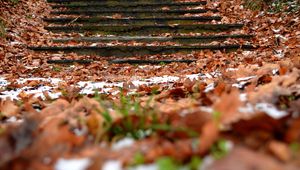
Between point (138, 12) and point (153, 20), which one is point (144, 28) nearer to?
point (153, 20)

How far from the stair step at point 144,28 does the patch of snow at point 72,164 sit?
6.48 metres

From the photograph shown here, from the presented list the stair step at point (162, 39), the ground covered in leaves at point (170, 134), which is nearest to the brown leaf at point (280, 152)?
the ground covered in leaves at point (170, 134)

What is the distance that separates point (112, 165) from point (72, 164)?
4.1 inches

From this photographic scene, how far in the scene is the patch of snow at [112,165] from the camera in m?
1.02

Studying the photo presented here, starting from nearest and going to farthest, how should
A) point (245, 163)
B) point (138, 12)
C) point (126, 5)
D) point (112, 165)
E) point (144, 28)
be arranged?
point (245, 163)
point (112, 165)
point (144, 28)
point (138, 12)
point (126, 5)

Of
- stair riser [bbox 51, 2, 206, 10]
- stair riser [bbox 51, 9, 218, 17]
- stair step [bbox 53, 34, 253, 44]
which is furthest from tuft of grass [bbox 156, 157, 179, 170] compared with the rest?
stair riser [bbox 51, 2, 206, 10]

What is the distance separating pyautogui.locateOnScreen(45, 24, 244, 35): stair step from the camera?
24.1 feet

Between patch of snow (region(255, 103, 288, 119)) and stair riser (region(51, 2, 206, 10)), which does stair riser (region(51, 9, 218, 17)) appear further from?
patch of snow (region(255, 103, 288, 119))

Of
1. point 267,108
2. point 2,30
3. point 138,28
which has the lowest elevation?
point 138,28

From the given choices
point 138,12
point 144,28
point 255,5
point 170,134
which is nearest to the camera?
point 170,134

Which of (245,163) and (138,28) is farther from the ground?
(245,163)

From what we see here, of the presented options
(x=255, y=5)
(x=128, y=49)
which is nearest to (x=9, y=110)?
(x=128, y=49)

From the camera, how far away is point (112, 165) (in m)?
1.03

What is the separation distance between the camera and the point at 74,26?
303 inches
